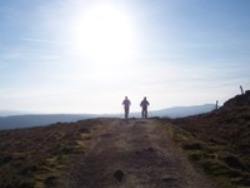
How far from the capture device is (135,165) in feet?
81.2

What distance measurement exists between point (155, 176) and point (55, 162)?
710cm

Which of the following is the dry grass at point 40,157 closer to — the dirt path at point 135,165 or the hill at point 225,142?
the dirt path at point 135,165

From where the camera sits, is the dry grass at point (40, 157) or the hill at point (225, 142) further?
the hill at point (225, 142)

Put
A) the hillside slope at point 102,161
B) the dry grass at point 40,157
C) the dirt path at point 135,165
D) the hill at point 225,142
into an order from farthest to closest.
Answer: the hill at point 225,142, the dry grass at point 40,157, the hillside slope at point 102,161, the dirt path at point 135,165

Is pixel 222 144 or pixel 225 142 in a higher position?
pixel 225 142

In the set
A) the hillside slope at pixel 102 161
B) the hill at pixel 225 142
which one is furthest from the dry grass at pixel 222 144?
the hillside slope at pixel 102 161

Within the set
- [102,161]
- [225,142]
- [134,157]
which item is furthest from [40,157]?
[225,142]

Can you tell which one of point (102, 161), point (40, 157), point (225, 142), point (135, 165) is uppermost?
point (225, 142)

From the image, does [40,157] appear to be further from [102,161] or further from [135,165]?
[135,165]

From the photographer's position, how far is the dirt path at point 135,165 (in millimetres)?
21359

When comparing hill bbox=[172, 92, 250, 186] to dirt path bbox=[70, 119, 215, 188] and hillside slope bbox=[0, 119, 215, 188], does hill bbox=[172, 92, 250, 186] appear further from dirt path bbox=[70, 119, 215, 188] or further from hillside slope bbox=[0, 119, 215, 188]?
dirt path bbox=[70, 119, 215, 188]

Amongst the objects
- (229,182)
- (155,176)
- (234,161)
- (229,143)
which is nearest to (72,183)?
(155,176)

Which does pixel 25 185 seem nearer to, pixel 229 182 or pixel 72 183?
pixel 72 183

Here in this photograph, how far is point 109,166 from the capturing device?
24625mm
